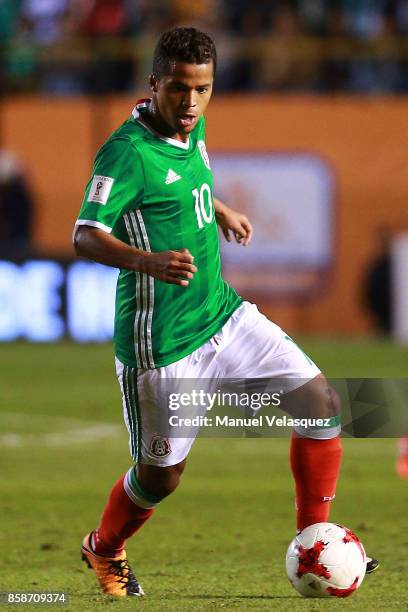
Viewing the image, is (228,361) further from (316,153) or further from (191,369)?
(316,153)

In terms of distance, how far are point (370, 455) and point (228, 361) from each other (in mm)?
4690

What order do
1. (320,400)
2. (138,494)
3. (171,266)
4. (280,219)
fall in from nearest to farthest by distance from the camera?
(171,266), (320,400), (138,494), (280,219)

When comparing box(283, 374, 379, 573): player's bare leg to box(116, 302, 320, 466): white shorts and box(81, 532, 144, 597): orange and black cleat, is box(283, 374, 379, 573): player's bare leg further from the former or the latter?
box(81, 532, 144, 597): orange and black cleat

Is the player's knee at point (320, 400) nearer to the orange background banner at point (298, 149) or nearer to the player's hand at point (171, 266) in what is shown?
the player's hand at point (171, 266)

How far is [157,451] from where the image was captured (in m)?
5.28

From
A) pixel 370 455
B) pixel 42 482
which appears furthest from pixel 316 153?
pixel 42 482

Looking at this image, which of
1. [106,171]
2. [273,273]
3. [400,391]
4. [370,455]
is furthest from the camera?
[273,273]

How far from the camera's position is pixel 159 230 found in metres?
5.22

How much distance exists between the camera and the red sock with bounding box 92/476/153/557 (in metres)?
5.48

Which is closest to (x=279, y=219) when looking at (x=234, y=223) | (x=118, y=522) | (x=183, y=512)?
(x=183, y=512)

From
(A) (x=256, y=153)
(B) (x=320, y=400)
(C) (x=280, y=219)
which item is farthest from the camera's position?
(A) (x=256, y=153)

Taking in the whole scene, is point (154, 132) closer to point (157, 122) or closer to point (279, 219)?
point (157, 122)

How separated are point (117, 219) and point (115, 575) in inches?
54.7

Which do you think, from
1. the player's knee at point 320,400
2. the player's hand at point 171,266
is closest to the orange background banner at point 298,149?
the player's knee at point 320,400
